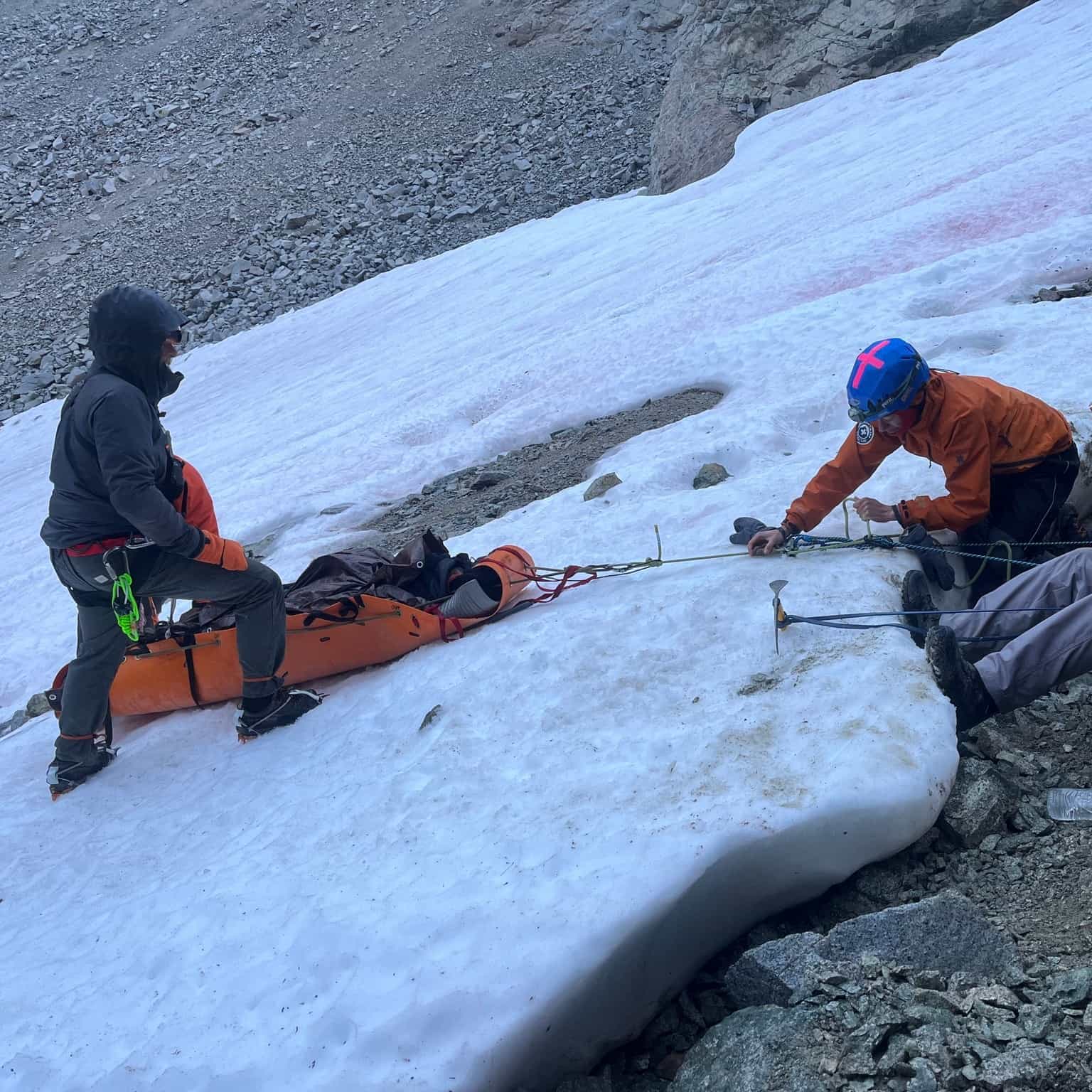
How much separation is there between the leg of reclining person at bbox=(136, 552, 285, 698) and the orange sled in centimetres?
30

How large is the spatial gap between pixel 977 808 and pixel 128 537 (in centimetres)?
350

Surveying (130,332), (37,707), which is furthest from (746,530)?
(37,707)

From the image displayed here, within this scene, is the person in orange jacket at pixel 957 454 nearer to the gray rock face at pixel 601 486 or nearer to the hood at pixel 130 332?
the gray rock face at pixel 601 486

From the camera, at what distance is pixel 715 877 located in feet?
10.5

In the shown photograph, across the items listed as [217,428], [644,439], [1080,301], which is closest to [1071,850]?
[644,439]

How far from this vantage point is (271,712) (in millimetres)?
4949

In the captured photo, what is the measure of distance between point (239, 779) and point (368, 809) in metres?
0.89

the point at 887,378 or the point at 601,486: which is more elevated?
the point at 887,378

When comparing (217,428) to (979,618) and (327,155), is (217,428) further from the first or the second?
(327,155)

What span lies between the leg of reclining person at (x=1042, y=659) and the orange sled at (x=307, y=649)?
7.71 ft

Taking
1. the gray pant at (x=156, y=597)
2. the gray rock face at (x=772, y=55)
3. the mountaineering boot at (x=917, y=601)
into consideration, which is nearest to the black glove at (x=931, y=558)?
the mountaineering boot at (x=917, y=601)

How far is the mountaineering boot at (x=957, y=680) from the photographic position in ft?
12.3

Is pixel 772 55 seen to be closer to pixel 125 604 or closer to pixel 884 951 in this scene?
pixel 125 604

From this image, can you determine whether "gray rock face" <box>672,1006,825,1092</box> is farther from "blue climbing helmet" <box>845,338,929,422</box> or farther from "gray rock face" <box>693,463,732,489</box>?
"gray rock face" <box>693,463,732,489</box>
